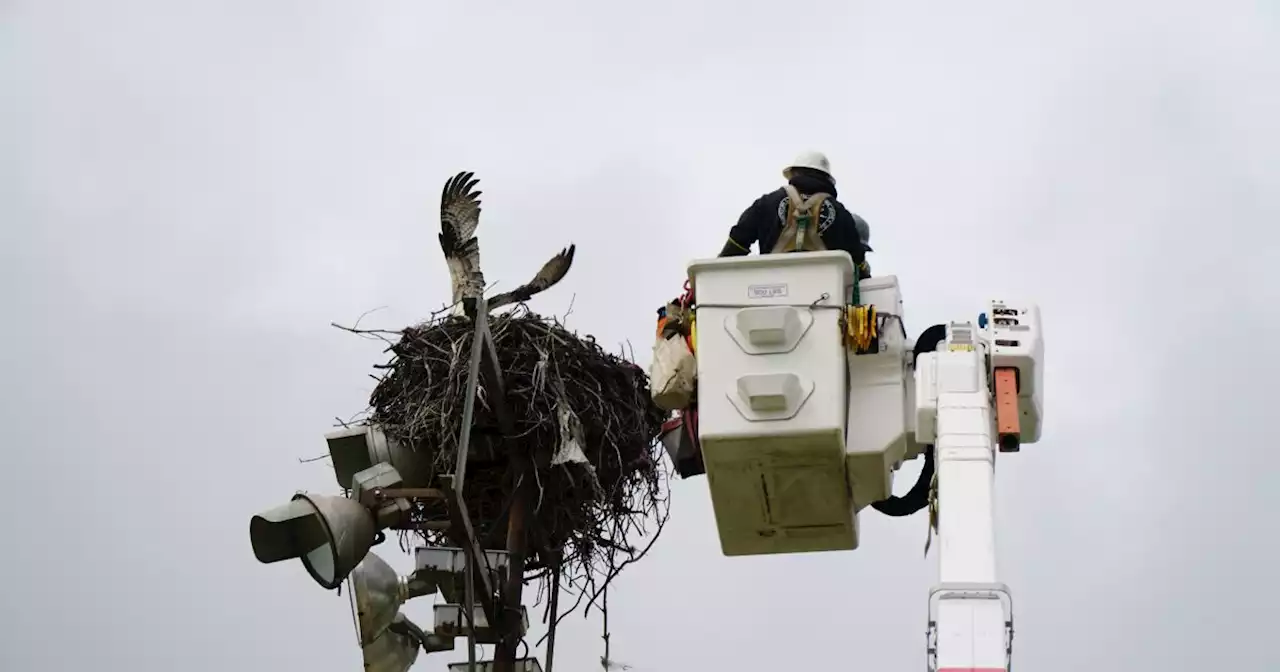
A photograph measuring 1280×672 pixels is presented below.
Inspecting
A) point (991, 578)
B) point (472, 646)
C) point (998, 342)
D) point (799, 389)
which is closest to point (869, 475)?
point (799, 389)

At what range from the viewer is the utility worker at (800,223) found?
10.5 m

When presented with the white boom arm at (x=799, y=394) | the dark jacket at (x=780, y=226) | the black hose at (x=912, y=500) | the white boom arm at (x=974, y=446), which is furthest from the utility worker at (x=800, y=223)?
the white boom arm at (x=974, y=446)

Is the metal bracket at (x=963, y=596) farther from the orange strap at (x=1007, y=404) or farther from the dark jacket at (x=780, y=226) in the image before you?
the dark jacket at (x=780, y=226)

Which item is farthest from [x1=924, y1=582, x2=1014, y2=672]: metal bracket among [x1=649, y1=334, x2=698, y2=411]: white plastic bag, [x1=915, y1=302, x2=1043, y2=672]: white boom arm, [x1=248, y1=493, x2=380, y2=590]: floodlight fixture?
[x1=248, y1=493, x2=380, y2=590]: floodlight fixture

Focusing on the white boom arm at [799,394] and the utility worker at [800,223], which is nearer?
the white boom arm at [799,394]

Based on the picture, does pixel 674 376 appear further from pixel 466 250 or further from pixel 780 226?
pixel 466 250

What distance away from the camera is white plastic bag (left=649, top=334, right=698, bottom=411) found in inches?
388

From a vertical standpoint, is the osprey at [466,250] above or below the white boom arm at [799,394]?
above

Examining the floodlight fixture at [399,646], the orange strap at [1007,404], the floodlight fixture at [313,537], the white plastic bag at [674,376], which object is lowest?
the floodlight fixture at [399,646]

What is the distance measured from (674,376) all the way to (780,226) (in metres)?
1.07

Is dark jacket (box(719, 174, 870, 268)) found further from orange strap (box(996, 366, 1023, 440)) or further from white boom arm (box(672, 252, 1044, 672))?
orange strap (box(996, 366, 1023, 440))

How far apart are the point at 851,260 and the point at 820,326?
1.30ft

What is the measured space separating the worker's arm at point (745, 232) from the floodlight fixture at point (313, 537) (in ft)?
7.33

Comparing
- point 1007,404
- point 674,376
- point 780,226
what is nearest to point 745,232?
point 780,226
